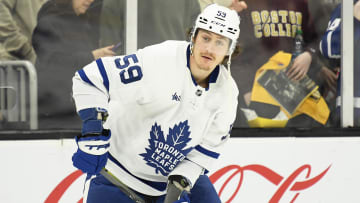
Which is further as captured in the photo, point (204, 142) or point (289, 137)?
point (289, 137)

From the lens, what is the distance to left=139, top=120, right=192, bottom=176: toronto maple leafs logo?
1.96 metres

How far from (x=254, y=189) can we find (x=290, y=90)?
663 mm

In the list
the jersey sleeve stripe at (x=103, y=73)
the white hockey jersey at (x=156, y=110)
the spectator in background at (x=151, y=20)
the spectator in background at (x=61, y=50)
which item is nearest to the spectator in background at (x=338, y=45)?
the spectator in background at (x=151, y=20)

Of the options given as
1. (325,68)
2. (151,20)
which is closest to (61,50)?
(151,20)

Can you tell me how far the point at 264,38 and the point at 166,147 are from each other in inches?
64.4

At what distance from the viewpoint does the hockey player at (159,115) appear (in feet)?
6.15

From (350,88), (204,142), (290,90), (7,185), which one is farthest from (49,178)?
(350,88)

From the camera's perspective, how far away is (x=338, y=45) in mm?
3523

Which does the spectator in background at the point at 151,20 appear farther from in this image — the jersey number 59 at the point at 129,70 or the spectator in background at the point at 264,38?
the jersey number 59 at the point at 129,70

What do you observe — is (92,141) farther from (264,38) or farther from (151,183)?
(264,38)

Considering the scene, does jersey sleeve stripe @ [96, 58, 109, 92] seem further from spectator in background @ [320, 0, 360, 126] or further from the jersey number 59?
spectator in background @ [320, 0, 360, 126]

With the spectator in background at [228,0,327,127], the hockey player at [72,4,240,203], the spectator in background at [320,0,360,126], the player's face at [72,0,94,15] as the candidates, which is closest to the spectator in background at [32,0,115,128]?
the player's face at [72,0,94,15]

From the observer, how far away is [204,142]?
2.10 metres

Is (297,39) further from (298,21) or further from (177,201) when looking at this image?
(177,201)
